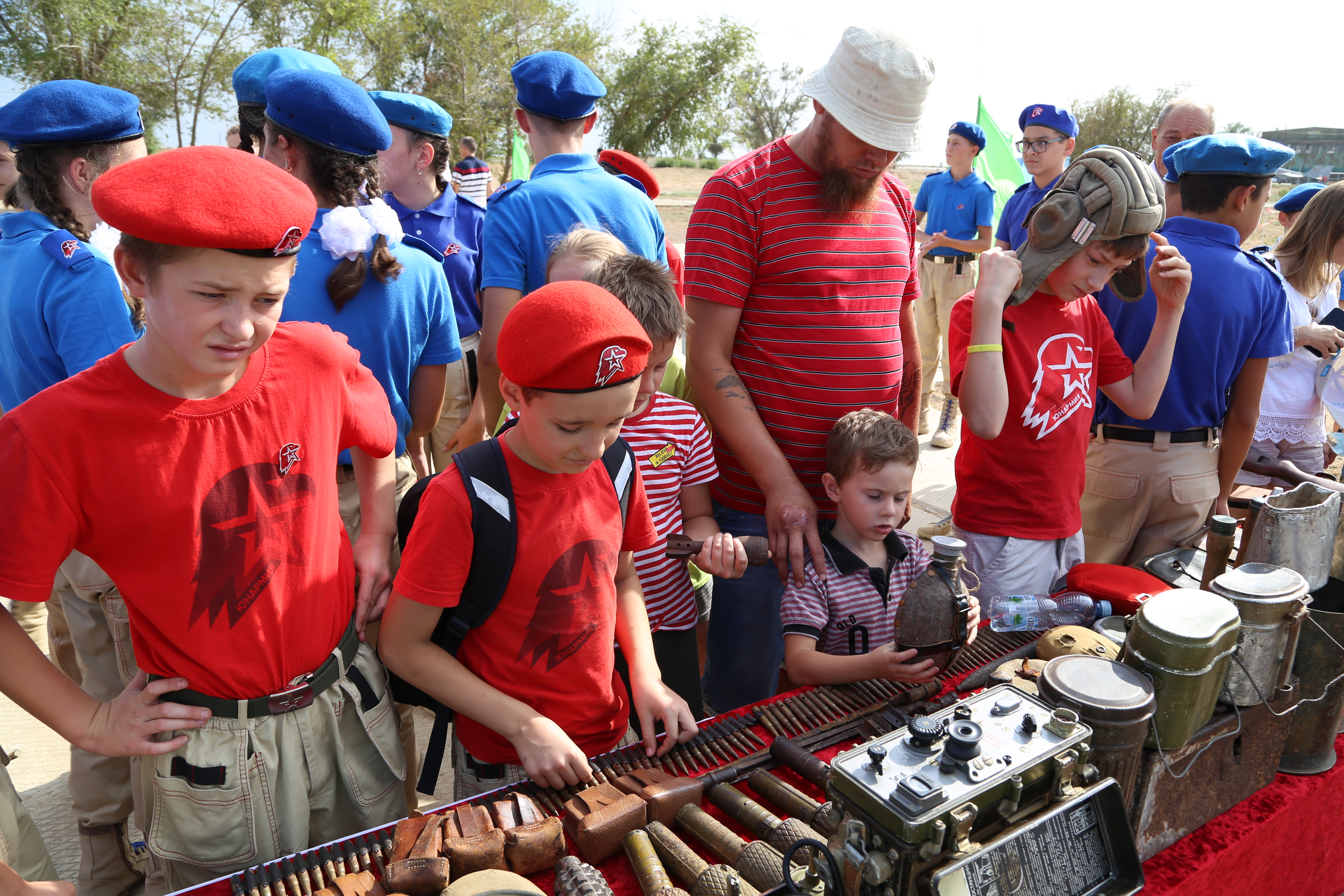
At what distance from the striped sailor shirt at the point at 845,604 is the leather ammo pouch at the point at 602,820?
855 mm

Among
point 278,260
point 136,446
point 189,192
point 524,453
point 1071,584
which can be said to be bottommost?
point 1071,584

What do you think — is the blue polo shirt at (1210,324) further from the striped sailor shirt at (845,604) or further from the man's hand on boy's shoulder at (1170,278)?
the striped sailor shirt at (845,604)

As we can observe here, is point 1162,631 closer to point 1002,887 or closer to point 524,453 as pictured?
point 1002,887

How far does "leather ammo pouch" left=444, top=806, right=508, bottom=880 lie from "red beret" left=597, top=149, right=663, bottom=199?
4221 millimetres

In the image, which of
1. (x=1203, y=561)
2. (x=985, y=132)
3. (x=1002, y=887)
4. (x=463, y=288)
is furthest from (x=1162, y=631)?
(x=985, y=132)

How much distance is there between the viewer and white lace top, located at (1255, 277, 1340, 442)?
430 cm

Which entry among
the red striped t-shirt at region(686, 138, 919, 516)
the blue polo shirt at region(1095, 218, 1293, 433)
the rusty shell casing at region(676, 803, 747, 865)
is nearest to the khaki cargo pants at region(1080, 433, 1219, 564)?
the blue polo shirt at region(1095, 218, 1293, 433)

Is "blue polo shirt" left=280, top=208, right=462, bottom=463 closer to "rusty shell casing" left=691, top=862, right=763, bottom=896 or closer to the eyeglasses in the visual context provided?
"rusty shell casing" left=691, top=862, right=763, bottom=896

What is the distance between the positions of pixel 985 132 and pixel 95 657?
30.2 feet

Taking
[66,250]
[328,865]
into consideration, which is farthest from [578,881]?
[66,250]

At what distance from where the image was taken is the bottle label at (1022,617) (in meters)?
2.47

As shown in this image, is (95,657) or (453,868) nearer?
(453,868)

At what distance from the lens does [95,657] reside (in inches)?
102

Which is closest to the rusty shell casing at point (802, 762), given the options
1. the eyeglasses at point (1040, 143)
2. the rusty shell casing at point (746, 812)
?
the rusty shell casing at point (746, 812)
